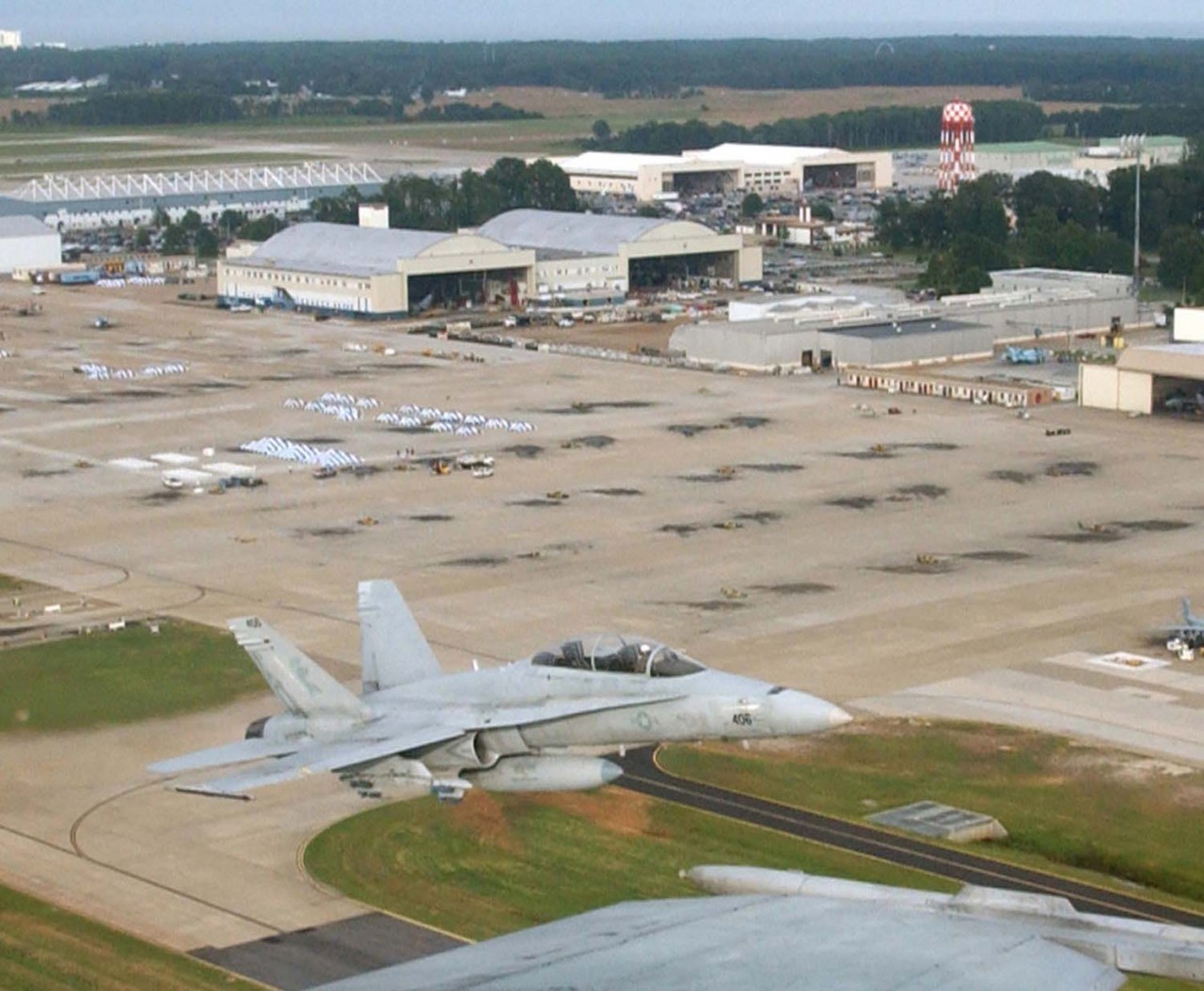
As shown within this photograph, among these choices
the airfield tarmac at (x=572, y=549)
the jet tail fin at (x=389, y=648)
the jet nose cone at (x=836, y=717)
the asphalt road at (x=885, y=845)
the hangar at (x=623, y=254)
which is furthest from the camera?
the hangar at (x=623, y=254)

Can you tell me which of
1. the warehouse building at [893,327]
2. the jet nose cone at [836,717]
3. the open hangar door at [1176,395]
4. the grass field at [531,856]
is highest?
the jet nose cone at [836,717]

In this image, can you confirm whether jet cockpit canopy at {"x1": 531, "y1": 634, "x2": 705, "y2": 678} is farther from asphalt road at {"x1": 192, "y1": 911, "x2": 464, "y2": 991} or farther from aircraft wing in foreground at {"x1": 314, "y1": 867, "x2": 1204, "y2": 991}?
aircraft wing in foreground at {"x1": 314, "y1": 867, "x2": 1204, "y2": 991}

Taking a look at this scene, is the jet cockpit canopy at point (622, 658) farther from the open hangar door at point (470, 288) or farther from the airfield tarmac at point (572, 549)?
the open hangar door at point (470, 288)

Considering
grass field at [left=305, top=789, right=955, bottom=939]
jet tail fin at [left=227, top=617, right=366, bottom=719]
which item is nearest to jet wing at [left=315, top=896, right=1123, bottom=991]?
grass field at [left=305, top=789, right=955, bottom=939]

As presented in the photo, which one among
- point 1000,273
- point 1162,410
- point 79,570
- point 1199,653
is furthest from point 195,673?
point 1000,273

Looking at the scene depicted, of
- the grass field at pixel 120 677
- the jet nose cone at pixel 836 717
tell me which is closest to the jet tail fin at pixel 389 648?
the jet nose cone at pixel 836 717

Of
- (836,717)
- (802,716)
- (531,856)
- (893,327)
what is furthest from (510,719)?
(893,327)

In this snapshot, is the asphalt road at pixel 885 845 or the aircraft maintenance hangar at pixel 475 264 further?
the aircraft maintenance hangar at pixel 475 264

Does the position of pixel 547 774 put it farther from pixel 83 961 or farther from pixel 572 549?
pixel 572 549
